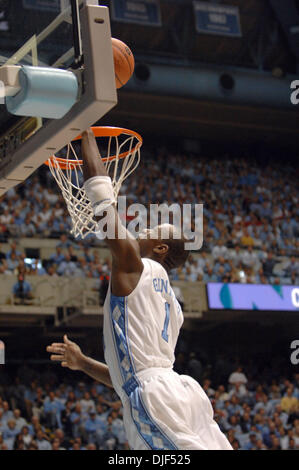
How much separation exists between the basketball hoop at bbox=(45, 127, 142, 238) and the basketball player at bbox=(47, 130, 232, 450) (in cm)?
66

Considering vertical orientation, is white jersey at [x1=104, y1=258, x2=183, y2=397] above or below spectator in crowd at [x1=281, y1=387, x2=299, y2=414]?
above

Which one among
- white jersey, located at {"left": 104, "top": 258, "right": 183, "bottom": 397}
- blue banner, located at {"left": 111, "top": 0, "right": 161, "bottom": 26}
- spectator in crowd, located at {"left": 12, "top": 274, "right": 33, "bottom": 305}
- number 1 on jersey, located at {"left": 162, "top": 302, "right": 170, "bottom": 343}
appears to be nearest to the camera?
white jersey, located at {"left": 104, "top": 258, "right": 183, "bottom": 397}

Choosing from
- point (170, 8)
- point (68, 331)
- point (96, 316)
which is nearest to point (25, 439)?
point (96, 316)

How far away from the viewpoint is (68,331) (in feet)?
48.5

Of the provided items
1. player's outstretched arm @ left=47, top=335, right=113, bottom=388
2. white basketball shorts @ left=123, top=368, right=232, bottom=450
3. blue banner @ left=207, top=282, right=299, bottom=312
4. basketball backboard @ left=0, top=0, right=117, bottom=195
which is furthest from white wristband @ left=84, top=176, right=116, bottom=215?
blue banner @ left=207, top=282, right=299, bottom=312

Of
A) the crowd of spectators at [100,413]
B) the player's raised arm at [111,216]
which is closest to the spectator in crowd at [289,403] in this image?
the crowd of spectators at [100,413]

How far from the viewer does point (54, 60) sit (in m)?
3.33

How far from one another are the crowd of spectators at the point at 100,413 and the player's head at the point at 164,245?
6.65m

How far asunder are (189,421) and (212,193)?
14428mm

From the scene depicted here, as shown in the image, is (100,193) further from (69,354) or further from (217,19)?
(217,19)

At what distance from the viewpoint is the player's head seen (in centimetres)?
380

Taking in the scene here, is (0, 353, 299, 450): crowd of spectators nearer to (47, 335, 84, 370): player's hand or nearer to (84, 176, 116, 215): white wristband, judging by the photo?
(47, 335, 84, 370): player's hand

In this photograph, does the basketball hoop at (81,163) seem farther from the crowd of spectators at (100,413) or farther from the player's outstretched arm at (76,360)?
the crowd of spectators at (100,413)

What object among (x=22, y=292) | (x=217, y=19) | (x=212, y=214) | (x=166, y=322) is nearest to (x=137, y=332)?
(x=166, y=322)
